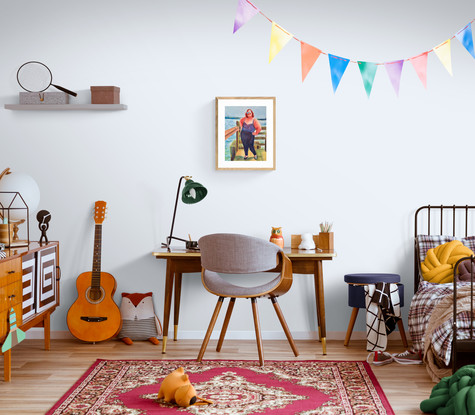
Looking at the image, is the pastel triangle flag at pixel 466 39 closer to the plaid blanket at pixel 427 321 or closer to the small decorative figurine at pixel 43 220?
the plaid blanket at pixel 427 321

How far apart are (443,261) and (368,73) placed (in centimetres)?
126

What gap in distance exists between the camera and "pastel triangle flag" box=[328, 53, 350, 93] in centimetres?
389

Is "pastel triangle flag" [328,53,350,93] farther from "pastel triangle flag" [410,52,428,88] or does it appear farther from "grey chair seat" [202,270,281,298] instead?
"grey chair seat" [202,270,281,298]

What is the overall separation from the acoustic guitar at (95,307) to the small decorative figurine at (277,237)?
3.58 ft

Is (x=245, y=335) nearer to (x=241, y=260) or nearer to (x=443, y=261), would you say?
(x=241, y=260)

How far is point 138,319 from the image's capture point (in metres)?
4.13

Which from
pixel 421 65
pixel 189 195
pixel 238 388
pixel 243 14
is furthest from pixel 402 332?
pixel 243 14

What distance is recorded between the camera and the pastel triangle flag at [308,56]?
3992 mm

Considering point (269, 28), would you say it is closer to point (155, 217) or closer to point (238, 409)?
point (155, 217)

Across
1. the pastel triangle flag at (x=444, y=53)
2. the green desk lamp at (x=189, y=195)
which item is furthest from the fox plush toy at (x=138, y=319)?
Answer: the pastel triangle flag at (x=444, y=53)

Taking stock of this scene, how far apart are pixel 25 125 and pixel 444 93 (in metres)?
2.83

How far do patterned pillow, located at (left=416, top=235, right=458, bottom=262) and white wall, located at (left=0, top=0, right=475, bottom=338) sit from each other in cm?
18

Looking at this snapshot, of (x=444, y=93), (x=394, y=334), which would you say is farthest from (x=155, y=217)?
(x=444, y=93)

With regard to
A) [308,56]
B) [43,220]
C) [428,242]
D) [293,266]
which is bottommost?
[293,266]
